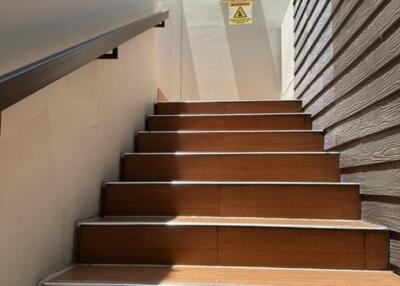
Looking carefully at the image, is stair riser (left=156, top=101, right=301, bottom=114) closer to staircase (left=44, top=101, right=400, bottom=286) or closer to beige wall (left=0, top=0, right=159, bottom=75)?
staircase (left=44, top=101, right=400, bottom=286)

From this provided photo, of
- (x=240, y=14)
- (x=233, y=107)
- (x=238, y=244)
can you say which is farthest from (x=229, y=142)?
(x=240, y=14)

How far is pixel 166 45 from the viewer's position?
14.2 ft

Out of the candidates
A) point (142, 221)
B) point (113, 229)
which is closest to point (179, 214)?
point (142, 221)

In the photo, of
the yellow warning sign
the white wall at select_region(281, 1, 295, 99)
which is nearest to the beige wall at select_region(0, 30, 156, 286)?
the white wall at select_region(281, 1, 295, 99)

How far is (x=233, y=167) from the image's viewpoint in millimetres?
2516

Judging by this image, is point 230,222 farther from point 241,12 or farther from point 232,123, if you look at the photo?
point 241,12

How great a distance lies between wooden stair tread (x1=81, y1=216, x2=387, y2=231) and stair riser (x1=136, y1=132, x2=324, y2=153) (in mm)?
759

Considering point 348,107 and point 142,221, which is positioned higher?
point 348,107

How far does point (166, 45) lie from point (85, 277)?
3017 mm

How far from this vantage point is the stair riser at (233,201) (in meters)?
2.15

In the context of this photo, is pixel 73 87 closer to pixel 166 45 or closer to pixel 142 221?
pixel 142 221

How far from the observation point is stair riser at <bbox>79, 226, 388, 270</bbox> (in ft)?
5.95

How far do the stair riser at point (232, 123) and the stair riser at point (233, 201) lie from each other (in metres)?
0.98

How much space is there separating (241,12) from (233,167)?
3001 mm
